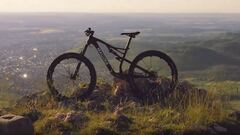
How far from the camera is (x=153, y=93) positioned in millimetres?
12852

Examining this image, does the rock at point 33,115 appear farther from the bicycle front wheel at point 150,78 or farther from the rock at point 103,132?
the bicycle front wheel at point 150,78

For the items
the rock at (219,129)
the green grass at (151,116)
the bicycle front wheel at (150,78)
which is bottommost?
the rock at (219,129)

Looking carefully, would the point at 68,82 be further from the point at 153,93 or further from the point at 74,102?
the point at 153,93

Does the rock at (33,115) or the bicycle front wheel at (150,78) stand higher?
the bicycle front wheel at (150,78)

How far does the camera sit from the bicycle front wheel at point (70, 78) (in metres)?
12.2

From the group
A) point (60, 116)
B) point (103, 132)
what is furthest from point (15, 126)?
point (103, 132)

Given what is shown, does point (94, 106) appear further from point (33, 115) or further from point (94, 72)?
point (33, 115)

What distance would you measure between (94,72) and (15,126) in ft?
12.5

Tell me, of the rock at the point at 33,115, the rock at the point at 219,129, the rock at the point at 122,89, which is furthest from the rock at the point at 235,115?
the rock at the point at 33,115

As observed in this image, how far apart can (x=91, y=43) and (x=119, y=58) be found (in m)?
0.86

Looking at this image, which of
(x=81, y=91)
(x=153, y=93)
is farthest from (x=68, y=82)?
(x=153, y=93)

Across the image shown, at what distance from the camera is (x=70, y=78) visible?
12.7 metres

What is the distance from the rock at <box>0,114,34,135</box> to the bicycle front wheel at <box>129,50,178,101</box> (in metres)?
4.22

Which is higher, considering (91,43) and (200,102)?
(91,43)
